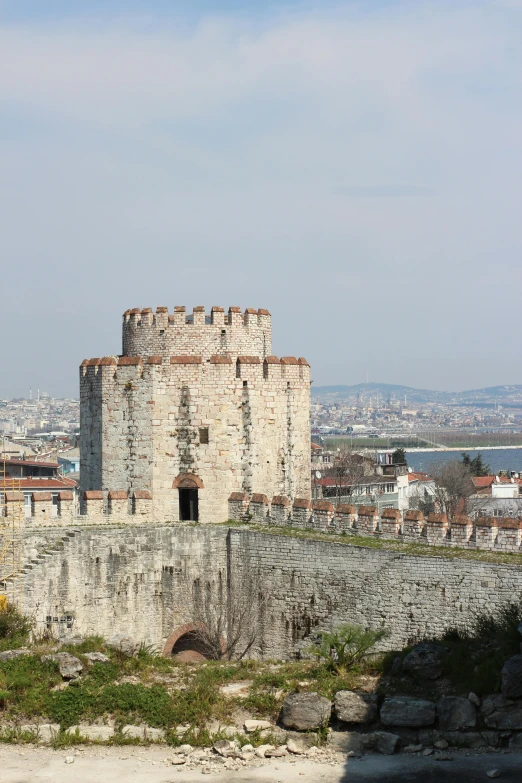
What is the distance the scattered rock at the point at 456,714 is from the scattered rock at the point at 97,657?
5.70 m

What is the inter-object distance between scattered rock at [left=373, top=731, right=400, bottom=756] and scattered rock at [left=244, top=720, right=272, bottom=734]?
1.58m

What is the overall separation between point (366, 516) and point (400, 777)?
10434 mm

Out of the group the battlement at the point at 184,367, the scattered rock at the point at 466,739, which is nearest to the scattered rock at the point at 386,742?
the scattered rock at the point at 466,739

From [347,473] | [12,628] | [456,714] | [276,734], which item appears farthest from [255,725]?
[347,473]

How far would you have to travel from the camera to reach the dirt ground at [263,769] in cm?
1525

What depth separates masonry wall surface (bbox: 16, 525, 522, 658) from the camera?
23.0m

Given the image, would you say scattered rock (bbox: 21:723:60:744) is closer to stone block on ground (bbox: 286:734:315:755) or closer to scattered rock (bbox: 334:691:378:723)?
stone block on ground (bbox: 286:734:315:755)

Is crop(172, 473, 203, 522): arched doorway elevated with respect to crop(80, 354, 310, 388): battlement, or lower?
lower

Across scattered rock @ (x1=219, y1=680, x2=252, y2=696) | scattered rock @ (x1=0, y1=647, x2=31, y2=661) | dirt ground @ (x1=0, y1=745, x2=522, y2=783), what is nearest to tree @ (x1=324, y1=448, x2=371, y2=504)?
scattered rock @ (x1=0, y1=647, x2=31, y2=661)

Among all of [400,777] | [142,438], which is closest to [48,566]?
[142,438]

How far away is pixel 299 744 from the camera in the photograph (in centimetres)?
1653

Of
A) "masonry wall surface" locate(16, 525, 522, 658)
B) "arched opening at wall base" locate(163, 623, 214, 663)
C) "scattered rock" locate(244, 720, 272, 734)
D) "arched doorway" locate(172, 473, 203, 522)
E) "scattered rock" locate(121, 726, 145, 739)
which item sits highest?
"arched doorway" locate(172, 473, 203, 522)

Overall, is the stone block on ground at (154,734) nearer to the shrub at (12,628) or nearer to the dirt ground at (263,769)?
the dirt ground at (263,769)

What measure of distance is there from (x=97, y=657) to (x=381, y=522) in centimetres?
757
